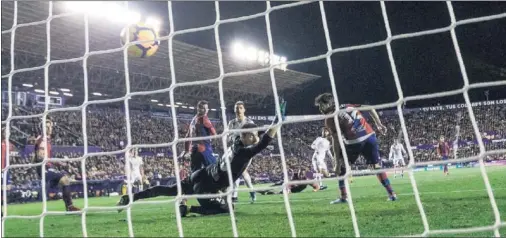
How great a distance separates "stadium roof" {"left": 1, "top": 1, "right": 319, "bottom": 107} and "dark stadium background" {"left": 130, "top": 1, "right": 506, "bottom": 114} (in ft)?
4.88

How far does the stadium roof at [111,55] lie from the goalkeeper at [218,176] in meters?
6.67

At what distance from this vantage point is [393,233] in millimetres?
2781

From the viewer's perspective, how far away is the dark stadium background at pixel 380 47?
2052 centimetres

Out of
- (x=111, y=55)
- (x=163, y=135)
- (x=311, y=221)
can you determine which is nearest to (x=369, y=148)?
(x=311, y=221)

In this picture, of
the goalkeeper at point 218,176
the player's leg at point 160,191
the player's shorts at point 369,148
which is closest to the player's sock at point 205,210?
the goalkeeper at point 218,176

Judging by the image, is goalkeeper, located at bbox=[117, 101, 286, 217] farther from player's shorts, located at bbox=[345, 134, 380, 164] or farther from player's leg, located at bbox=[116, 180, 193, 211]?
player's shorts, located at bbox=[345, 134, 380, 164]

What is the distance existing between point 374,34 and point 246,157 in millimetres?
20180

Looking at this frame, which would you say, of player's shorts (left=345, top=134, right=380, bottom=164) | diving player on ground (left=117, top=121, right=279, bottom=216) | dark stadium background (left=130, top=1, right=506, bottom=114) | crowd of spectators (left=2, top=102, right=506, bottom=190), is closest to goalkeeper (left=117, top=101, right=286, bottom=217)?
diving player on ground (left=117, top=121, right=279, bottom=216)

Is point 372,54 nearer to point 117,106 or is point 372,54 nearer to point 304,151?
→ point 304,151

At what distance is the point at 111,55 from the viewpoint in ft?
51.0

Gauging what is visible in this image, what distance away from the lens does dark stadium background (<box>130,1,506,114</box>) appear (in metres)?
20.5

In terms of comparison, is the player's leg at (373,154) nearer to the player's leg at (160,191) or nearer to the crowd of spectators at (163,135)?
the player's leg at (160,191)

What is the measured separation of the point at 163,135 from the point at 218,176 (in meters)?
16.2

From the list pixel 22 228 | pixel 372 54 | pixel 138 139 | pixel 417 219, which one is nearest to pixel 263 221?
pixel 417 219
